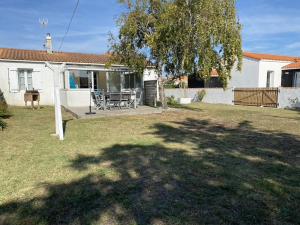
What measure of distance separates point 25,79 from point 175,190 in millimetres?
16365

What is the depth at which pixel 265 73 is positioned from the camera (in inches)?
868

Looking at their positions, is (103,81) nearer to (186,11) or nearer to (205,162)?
(186,11)

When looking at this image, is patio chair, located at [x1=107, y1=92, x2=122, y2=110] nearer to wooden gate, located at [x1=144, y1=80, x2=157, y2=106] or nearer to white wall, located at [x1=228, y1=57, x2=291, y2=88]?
wooden gate, located at [x1=144, y1=80, x2=157, y2=106]

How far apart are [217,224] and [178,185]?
3.63 feet

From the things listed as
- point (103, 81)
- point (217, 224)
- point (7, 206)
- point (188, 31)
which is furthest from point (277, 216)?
point (103, 81)

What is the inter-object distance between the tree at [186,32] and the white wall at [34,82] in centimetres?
787

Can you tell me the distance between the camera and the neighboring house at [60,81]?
1606 cm

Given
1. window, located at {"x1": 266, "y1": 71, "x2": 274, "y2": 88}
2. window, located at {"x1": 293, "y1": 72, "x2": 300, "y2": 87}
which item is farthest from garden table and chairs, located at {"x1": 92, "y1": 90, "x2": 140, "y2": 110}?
window, located at {"x1": 293, "y1": 72, "x2": 300, "y2": 87}

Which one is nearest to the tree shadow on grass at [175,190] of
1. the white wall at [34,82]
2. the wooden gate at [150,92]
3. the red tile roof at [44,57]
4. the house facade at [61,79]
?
the wooden gate at [150,92]

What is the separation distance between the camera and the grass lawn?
298 cm

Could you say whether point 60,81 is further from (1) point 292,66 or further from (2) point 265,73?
(1) point 292,66

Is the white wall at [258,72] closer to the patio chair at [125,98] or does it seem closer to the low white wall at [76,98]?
the patio chair at [125,98]

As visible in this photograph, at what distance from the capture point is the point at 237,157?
5.21 meters

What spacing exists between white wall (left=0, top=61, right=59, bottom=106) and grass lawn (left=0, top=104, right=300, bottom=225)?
1039 centimetres
